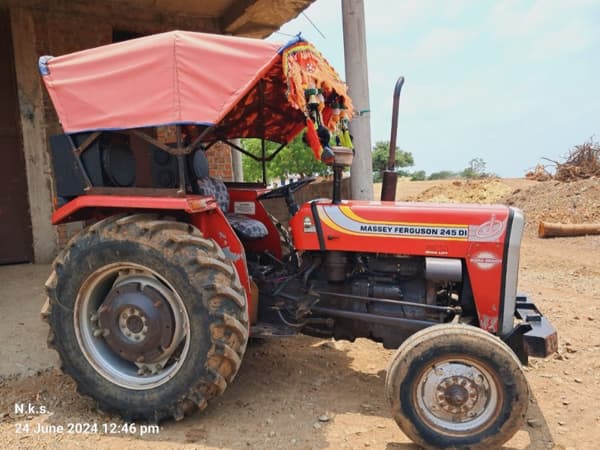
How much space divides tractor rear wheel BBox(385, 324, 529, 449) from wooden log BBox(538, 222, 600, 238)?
850cm

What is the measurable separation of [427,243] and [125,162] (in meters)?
2.12

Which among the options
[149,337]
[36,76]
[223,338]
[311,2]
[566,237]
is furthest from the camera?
[566,237]

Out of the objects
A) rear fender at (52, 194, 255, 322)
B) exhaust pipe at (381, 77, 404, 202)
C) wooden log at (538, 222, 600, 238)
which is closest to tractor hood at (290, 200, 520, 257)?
exhaust pipe at (381, 77, 404, 202)

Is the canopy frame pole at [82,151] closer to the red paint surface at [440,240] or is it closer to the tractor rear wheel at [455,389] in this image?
the red paint surface at [440,240]

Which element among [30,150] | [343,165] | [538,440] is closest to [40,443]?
[343,165]

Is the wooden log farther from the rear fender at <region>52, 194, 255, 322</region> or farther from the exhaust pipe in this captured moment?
the rear fender at <region>52, 194, 255, 322</region>

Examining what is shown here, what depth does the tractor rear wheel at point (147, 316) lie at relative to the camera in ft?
9.48

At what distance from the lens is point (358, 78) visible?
540 cm

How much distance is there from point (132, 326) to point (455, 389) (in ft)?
6.58

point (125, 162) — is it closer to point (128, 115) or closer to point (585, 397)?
point (128, 115)

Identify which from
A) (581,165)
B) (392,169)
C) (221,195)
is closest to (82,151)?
(221,195)

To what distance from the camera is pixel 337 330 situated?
3504 millimetres

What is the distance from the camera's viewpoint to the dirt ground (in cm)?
289

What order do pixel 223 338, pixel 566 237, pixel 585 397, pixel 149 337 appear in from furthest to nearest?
pixel 566 237
pixel 585 397
pixel 149 337
pixel 223 338
